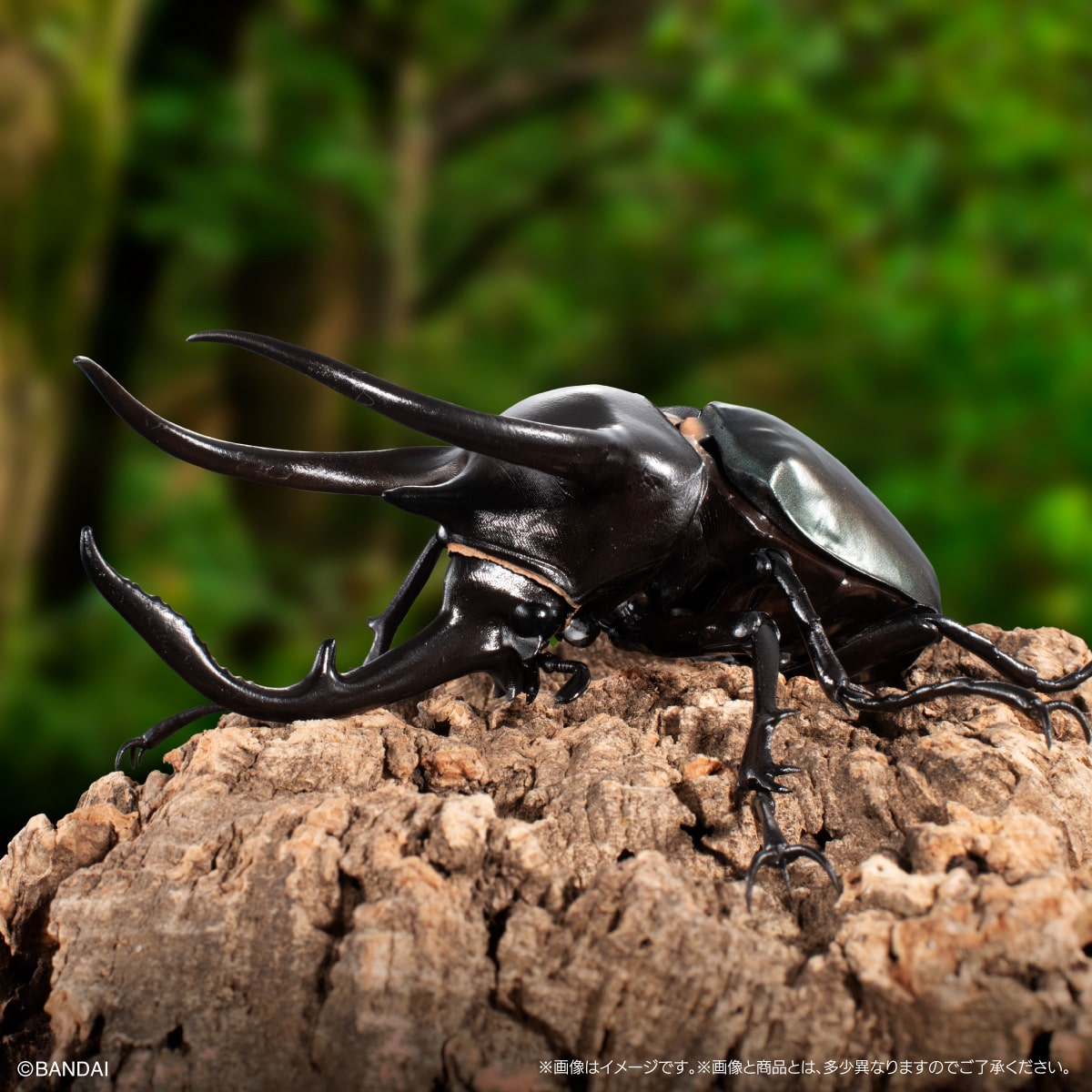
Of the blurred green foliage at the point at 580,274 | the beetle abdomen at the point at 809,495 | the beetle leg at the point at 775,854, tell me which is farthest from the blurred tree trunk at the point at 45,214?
the beetle leg at the point at 775,854

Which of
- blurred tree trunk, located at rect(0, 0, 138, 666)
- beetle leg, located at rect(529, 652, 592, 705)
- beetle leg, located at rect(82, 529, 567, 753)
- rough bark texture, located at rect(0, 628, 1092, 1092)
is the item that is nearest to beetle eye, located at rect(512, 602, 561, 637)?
beetle leg, located at rect(82, 529, 567, 753)

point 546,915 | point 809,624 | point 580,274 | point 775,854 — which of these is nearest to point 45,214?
point 580,274

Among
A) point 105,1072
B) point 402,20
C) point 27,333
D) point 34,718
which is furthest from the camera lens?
point 402,20

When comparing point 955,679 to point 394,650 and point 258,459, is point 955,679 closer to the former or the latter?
point 394,650

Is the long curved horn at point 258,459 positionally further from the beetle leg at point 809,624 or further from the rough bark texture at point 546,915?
the beetle leg at point 809,624

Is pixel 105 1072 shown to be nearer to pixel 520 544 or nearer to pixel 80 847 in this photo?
pixel 80 847

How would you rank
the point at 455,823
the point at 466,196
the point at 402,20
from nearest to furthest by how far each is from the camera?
the point at 455,823 < the point at 402,20 < the point at 466,196

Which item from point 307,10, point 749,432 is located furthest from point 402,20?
point 749,432
